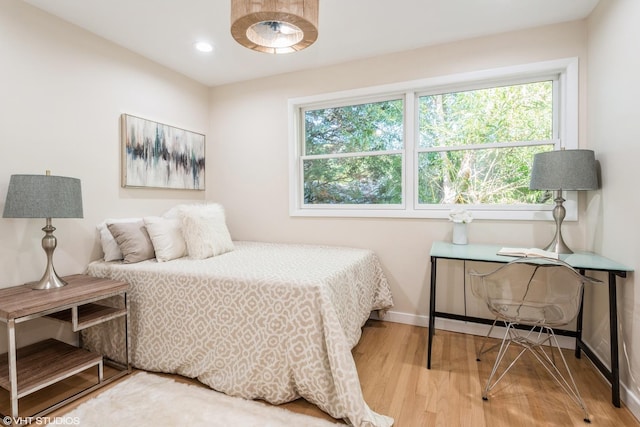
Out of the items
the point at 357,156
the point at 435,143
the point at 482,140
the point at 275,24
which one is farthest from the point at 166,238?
the point at 482,140

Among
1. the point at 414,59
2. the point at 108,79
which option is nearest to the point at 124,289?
the point at 108,79

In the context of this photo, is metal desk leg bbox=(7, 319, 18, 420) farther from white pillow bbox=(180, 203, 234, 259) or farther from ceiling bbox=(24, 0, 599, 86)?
ceiling bbox=(24, 0, 599, 86)

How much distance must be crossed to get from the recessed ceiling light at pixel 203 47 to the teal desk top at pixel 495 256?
8.18 ft

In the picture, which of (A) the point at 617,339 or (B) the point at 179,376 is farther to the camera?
(B) the point at 179,376

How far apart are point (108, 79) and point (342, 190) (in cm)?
224

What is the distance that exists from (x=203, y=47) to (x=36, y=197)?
1.76 metres

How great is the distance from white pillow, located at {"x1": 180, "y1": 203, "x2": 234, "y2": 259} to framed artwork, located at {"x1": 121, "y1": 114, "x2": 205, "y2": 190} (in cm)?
59

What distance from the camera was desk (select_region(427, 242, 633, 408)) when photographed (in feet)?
5.69

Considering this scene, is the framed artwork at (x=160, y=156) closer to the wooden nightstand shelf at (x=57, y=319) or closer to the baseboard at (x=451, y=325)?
the wooden nightstand shelf at (x=57, y=319)

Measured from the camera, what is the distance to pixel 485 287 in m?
1.96

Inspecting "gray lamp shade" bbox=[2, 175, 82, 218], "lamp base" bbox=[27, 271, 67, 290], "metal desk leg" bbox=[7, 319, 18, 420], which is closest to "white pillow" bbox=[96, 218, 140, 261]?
"lamp base" bbox=[27, 271, 67, 290]

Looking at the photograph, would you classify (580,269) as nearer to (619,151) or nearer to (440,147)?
(619,151)

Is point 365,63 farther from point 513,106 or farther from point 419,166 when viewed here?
point 513,106

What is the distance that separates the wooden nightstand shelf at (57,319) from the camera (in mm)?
Answer: 1600
